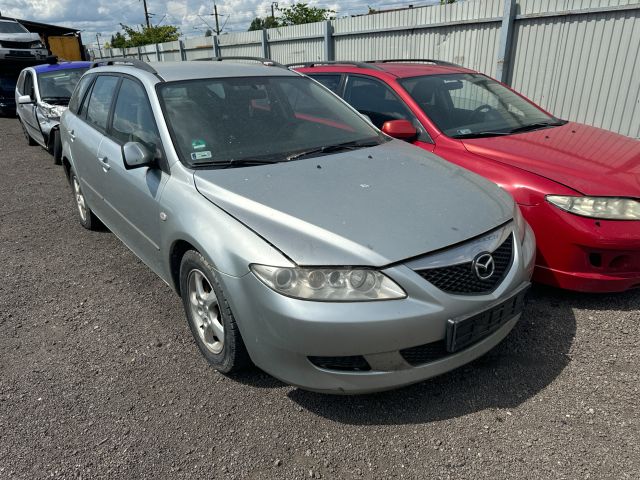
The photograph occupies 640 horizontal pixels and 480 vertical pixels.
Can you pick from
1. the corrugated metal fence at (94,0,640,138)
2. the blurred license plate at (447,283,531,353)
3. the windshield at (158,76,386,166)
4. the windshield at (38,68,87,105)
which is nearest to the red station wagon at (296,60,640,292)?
the windshield at (158,76,386,166)

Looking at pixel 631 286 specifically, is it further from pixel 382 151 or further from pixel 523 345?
pixel 382 151

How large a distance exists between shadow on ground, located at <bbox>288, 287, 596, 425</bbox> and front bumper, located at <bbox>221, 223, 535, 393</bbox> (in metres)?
0.29

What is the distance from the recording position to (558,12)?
7426 millimetres

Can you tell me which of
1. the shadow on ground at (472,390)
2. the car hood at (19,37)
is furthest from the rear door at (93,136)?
the car hood at (19,37)

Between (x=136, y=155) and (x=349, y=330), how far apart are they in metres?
1.72

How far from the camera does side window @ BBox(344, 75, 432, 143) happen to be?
4.29m

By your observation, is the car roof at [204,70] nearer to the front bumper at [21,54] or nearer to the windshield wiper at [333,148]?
the windshield wiper at [333,148]

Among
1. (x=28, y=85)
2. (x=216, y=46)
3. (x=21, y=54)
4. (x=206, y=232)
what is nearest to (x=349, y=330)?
(x=206, y=232)

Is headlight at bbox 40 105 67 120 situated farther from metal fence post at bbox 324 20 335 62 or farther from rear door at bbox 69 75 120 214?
metal fence post at bbox 324 20 335 62

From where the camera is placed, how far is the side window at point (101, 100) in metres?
3.89

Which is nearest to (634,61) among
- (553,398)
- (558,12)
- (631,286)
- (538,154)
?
(558,12)

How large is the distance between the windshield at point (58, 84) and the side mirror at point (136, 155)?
674cm

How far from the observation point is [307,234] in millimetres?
2203

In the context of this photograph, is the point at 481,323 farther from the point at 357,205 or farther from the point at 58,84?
the point at 58,84
